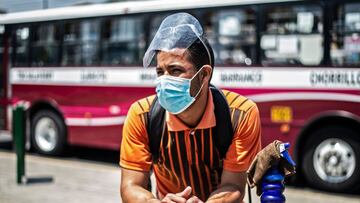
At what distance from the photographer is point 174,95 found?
2617 millimetres

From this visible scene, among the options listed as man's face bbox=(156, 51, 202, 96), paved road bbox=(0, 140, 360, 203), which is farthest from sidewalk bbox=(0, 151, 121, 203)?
man's face bbox=(156, 51, 202, 96)

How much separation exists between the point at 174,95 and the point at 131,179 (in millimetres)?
417

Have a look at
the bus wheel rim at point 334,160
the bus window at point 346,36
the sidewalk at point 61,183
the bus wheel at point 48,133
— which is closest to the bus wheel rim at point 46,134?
the bus wheel at point 48,133

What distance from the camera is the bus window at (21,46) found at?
38.9ft

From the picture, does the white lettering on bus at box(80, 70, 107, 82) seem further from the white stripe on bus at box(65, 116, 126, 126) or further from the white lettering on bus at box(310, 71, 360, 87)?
the white lettering on bus at box(310, 71, 360, 87)

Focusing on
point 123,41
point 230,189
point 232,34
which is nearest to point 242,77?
point 232,34

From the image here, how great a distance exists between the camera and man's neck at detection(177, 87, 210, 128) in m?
2.65

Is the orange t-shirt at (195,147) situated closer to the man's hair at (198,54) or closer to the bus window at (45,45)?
the man's hair at (198,54)

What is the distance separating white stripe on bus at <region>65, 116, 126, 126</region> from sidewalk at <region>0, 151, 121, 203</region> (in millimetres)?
690

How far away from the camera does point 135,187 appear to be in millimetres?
2652

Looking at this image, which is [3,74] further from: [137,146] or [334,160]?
[137,146]

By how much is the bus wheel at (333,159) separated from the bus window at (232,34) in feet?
4.90

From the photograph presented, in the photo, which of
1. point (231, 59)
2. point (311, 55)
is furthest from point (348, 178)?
point (231, 59)

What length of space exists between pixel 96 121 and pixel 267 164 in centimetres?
840
